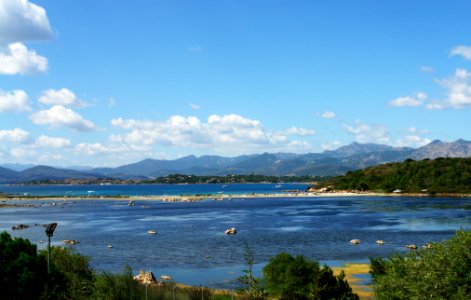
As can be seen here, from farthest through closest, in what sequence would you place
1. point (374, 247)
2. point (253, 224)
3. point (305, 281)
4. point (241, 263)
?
point (253, 224) → point (374, 247) → point (241, 263) → point (305, 281)

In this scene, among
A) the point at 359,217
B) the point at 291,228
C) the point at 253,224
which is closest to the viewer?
the point at 291,228

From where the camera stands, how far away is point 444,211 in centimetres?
15338

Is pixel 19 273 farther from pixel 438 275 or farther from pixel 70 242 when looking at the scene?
pixel 70 242

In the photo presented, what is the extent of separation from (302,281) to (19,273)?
2348cm

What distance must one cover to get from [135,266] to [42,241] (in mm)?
39500

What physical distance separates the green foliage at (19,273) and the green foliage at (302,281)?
20.4 m

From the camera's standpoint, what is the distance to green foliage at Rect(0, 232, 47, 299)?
117ft

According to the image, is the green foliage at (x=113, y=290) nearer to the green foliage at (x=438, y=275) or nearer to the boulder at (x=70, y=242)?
the green foliage at (x=438, y=275)

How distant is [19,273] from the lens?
36.1 metres

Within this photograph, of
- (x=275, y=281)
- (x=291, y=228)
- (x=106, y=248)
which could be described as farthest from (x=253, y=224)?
(x=275, y=281)

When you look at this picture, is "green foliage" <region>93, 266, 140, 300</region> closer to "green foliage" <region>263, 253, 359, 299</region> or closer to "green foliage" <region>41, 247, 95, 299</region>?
"green foliage" <region>41, 247, 95, 299</region>

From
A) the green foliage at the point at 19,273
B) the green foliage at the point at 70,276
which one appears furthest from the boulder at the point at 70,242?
the green foliage at the point at 19,273

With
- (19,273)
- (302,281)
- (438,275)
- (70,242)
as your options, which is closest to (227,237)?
(70,242)

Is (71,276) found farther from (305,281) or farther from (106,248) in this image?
(106,248)
